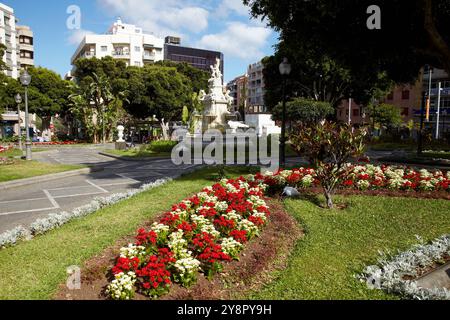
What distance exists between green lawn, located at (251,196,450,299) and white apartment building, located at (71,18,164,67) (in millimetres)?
68227

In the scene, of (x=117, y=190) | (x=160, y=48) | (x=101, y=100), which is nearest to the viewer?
(x=117, y=190)

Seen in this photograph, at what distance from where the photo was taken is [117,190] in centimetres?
1239

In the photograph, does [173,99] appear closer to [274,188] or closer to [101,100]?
[101,100]

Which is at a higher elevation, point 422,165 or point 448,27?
point 448,27

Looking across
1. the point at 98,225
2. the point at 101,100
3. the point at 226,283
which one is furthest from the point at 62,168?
the point at 101,100

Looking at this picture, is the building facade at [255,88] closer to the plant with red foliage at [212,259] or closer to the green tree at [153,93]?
the green tree at [153,93]

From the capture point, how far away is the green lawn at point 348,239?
4680 mm

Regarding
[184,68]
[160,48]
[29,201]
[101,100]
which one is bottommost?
[29,201]

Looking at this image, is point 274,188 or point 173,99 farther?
point 173,99

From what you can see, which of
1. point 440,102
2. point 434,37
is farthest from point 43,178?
point 440,102

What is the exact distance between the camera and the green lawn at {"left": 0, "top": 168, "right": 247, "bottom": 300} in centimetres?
465

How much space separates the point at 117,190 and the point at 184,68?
55.0 metres

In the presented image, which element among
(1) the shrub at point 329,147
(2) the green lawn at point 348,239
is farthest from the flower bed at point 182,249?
(1) the shrub at point 329,147

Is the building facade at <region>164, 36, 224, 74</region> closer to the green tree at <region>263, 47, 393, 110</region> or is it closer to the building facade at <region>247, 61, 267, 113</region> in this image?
the building facade at <region>247, 61, 267, 113</region>
